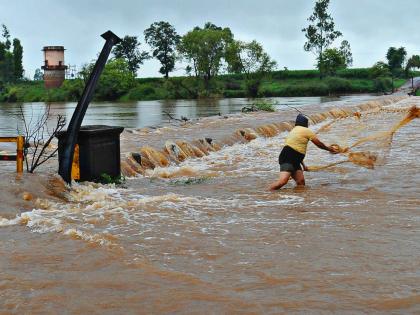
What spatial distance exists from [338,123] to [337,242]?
77.8 ft

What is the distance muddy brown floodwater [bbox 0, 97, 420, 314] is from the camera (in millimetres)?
5520

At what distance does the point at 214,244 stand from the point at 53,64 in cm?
9498

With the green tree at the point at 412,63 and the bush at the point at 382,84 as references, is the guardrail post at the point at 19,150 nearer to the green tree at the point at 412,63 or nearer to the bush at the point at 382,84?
the bush at the point at 382,84

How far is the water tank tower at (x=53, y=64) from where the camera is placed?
96.1 meters

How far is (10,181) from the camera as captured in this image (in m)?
10.1

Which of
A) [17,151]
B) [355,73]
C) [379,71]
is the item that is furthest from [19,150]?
[355,73]

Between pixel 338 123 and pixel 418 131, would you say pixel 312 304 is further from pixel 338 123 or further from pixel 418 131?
pixel 338 123

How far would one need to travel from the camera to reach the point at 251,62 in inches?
3479

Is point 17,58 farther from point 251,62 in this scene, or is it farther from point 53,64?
point 251,62

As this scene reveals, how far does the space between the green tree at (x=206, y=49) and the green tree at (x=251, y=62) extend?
2.01 m

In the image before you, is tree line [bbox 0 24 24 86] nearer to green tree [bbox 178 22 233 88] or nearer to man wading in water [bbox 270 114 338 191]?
green tree [bbox 178 22 233 88]

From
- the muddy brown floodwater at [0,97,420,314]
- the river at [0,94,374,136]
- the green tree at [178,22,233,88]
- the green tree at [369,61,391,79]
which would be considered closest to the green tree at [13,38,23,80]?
the green tree at [178,22,233,88]

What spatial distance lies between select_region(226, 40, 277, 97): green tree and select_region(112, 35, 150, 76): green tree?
93.1 feet

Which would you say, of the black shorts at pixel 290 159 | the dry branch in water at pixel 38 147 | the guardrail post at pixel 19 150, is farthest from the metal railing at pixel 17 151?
the black shorts at pixel 290 159
